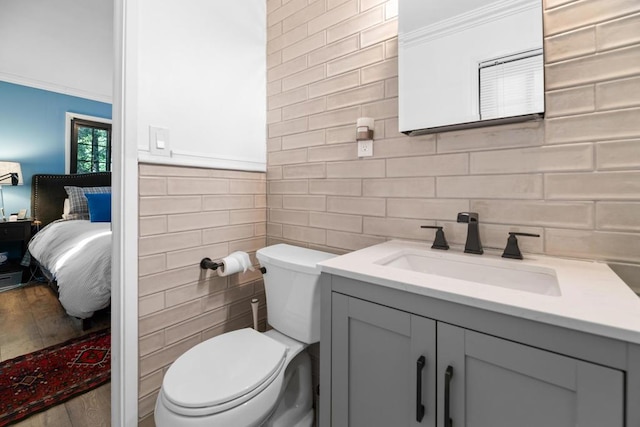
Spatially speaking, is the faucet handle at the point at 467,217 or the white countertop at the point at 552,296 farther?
the faucet handle at the point at 467,217

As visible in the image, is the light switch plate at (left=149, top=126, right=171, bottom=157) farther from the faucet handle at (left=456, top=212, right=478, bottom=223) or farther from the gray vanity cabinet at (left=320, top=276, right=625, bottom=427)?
the faucet handle at (left=456, top=212, right=478, bottom=223)

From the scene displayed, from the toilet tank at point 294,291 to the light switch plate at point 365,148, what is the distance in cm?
56

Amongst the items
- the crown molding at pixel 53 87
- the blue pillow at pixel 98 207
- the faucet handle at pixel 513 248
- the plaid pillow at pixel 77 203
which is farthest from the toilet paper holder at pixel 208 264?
the crown molding at pixel 53 87

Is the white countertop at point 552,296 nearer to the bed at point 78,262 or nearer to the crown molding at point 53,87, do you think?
the bed at point 78,262

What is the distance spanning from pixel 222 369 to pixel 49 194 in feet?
14.3

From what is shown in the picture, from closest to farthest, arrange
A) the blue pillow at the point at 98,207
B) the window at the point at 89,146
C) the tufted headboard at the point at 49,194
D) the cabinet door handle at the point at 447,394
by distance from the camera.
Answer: the cabinet door handle at the point at 447,394, the blue pillow at the point at 98,207, the tufted headboard at the point at 49,194, the window at the point at 89,146

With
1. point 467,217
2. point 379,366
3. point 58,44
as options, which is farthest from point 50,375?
point 58,44

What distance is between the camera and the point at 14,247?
3.62m

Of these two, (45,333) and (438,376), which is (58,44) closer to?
(45,333)

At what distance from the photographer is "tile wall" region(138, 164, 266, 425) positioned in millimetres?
1339

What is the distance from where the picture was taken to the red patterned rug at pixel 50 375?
5.20ft

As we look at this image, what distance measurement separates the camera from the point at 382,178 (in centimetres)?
139

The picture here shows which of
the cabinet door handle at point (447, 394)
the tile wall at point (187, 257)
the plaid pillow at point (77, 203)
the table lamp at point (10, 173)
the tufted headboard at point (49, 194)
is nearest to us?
the cabinet door handle at point (447, 394)

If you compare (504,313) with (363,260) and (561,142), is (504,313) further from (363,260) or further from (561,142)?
(561,142)
